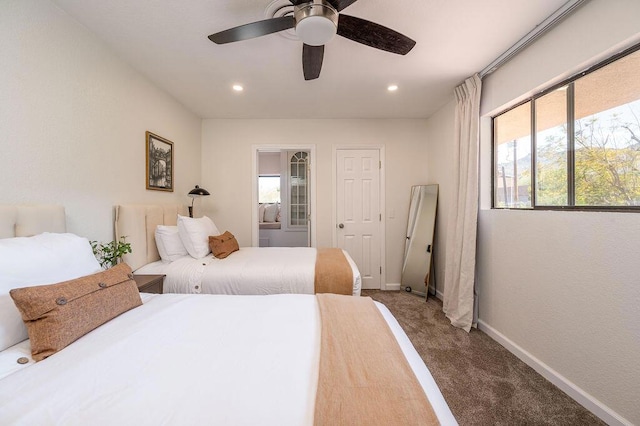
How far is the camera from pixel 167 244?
246 centimetres

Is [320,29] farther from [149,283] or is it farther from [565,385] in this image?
[565,385]

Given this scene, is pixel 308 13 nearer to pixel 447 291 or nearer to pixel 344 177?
pixel 344 177

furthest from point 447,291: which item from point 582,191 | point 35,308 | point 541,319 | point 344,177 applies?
point 35,308

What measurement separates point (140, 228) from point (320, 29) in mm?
2244

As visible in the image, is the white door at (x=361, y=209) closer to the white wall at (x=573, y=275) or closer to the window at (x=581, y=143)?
the white wall at (x=573, y=275)

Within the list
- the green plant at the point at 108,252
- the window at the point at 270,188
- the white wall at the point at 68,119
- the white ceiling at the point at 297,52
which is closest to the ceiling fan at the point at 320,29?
the white ceiling at the point at 297,52

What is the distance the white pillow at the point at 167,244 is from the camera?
8.04ft

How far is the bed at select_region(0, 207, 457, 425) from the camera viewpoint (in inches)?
26.2

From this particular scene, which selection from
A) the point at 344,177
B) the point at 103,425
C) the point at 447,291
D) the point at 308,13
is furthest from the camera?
the point at 344,177

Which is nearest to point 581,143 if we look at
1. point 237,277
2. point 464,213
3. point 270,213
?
point 464,213

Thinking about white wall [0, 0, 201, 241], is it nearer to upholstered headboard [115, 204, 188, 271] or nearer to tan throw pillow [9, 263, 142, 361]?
upholstered headboard [115, 204, 188, 271]

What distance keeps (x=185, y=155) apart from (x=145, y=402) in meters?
3.22

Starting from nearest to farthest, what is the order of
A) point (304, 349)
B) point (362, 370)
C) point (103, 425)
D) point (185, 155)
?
point (103, 425), point (362, 370), point (304, 349), point (185, 155)

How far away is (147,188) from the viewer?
2.58 metres
